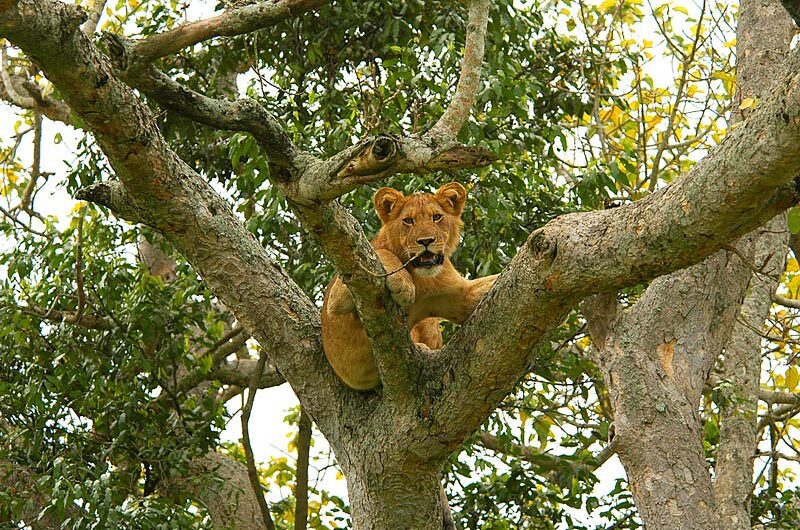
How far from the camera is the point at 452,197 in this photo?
19.0ft

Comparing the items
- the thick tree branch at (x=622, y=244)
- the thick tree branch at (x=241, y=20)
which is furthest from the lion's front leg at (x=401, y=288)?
the thick tree branch at (x=241, y=20)

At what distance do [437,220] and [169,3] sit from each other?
159 inches

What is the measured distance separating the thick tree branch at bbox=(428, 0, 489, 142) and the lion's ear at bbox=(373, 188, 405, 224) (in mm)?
716

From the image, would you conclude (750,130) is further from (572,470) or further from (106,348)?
(106,348)

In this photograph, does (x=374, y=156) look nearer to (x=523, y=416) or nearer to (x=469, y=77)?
(x=469, y=77)

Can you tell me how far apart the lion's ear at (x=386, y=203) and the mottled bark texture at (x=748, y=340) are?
7.14 feet

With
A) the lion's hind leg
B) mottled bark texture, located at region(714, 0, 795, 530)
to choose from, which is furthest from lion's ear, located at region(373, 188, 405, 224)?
mottled bark texture, located at region(714, 0, 795, 530)

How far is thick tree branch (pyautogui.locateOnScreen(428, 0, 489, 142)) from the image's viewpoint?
4664 millimetres

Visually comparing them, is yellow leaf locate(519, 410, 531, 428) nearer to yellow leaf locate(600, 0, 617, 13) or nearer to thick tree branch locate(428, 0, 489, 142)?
yellow leaf locate(600, 0, 617, 13)

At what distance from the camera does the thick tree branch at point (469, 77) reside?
4.66m

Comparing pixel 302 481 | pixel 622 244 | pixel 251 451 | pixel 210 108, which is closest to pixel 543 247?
pixel 622 244

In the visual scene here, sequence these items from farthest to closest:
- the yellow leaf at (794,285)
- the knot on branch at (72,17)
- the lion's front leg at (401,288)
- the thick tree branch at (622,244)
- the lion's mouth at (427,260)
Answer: the yellow leaf at (794,285), the lion's mouth at (427,260), the lion's front leg at (401,288), the knot on branch at (72,17), the thick tree branch at (622,244)

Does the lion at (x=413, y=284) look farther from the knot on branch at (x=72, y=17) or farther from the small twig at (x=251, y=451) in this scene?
the small twig at (x=251, y=451)

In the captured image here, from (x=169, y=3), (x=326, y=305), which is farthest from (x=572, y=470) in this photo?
(x=169, y=3)
